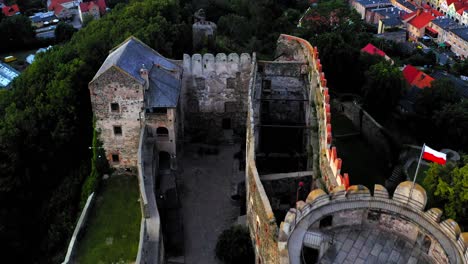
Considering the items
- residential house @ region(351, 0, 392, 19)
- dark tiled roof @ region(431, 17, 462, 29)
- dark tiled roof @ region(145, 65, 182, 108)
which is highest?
residential house @ region(351, 0, 392, 19)

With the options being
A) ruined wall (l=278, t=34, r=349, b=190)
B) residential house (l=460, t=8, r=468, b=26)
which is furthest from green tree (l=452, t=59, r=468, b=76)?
ruined wall (l=278, t=34, r=349, b=190)

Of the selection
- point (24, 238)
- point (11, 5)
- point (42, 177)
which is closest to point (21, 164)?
point (42, 177)

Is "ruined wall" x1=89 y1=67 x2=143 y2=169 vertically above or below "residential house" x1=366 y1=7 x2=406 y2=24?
below

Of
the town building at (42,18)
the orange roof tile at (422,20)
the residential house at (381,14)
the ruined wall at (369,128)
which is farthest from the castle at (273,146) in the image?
the residential house at (381,14)

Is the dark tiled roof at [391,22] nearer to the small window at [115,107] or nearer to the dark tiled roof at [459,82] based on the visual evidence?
the dark tiled roof at [459,82]

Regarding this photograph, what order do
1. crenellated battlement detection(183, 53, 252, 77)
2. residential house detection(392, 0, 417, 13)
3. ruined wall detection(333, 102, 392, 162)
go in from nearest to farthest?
crenellated battlement detection(183, 53, 252, 77)
ruined wall detection(333, 102, 392, 162)
residential house detection(392, 0, 417, 13)

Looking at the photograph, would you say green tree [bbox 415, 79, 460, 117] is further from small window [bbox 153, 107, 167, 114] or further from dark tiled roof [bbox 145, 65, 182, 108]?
small window [bbox 153, 107, 167, 114]

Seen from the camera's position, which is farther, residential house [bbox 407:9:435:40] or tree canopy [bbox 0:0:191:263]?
residential house [bbox 407:9:435:40]

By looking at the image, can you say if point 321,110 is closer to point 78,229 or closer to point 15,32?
point 78,229
